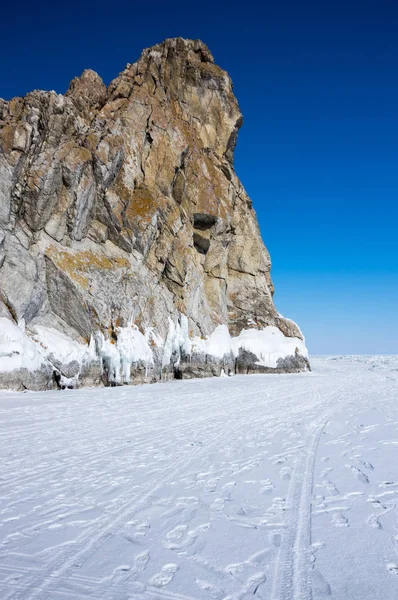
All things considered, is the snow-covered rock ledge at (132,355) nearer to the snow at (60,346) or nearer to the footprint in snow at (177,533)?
the snow at (60,346)

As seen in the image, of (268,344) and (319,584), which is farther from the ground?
(268,344)

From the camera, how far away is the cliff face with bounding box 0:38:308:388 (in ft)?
69.3

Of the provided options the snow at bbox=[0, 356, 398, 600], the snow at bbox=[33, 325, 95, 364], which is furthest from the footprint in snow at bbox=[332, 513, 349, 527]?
the snow at bbox=[33, 325, 95, 364]

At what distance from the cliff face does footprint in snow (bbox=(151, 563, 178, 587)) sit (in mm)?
15312

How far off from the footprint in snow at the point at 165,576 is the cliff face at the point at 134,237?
15312mm

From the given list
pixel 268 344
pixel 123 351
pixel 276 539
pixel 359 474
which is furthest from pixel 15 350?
pixel 268 344

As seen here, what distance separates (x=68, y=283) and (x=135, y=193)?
429 inches

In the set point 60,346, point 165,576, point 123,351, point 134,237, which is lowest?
point 165,576

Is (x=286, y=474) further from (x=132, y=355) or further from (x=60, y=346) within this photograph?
(x=132, y=355)

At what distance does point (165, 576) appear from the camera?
133 inches

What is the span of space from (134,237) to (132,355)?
29.5ft

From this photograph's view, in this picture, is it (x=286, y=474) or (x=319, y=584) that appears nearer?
(x=319, y=584)

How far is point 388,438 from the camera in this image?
8.82 meters

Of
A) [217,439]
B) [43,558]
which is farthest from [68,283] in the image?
[43,558]
